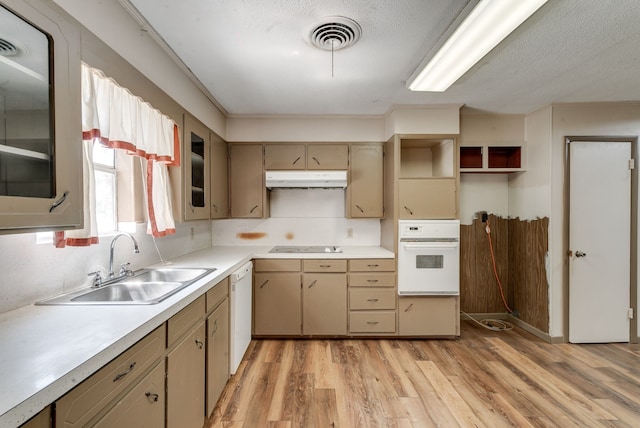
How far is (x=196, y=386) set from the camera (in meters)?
1.63

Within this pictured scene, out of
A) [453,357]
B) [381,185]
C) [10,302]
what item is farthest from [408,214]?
[10,302]

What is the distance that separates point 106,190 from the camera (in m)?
1.93

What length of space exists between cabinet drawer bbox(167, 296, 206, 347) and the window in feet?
2.68

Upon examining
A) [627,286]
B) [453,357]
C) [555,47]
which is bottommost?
[453,357]

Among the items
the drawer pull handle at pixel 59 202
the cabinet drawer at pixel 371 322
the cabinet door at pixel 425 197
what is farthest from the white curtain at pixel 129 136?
the cabinet door at pixel 425 197

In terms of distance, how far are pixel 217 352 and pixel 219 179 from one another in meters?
1.76

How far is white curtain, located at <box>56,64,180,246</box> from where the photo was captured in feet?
4.25

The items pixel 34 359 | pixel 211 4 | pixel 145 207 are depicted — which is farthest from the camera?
pixel 145 207

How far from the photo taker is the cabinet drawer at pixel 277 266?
3037 millimetres

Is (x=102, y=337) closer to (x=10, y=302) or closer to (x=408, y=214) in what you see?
(x=10, y=302)

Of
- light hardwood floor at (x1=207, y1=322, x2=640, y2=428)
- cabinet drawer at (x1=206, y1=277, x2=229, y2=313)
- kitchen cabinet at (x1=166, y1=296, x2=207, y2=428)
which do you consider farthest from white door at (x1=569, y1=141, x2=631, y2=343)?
kitchen cabinet at (x1=166, y1=296, x2=207, y2=428)

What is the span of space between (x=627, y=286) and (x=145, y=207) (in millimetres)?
4505

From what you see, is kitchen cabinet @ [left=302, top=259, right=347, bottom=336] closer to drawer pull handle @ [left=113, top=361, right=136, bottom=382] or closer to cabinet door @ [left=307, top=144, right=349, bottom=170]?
cabinet door @ [left=307, top=144, right=349, bottom=170]

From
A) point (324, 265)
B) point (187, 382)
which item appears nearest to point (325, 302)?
point (324, 265)
